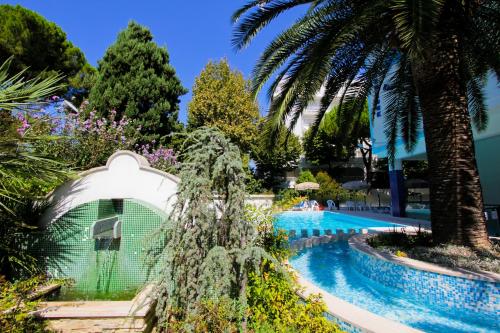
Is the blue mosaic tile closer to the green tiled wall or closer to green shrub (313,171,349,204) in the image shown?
the green tiled wall

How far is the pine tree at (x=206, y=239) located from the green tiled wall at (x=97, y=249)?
2.09 metres

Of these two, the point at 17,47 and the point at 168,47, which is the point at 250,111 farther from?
the point at 17,47

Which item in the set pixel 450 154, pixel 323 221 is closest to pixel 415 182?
pixel 323 221

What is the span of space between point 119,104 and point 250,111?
10253 mm

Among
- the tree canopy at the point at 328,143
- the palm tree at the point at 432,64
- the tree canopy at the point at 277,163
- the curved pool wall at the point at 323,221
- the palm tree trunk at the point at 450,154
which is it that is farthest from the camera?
the tree canopy at the point at 277,163

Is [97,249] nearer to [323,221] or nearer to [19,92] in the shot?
[19,92]

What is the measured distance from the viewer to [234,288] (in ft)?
12.0

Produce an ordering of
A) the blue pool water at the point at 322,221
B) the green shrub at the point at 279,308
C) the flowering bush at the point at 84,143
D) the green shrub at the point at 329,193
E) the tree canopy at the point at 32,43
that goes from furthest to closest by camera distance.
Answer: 1. the green shrub at the point at 329,193
2. the blue pool water at the point at 322,221
3. the tree canopy at the point at 32,43
4. the flowering bush at the point at 84,143
5. the green shrub at the point at 279,308

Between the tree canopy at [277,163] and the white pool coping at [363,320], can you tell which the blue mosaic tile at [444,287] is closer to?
the white pool coping at [363,320]

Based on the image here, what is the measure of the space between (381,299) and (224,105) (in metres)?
20.2

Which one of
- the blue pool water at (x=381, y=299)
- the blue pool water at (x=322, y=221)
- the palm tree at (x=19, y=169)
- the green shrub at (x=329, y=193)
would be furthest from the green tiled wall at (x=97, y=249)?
the green shrub at (x=329, y=193)

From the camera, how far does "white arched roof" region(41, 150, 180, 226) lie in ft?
18.7

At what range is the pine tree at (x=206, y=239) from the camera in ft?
11.1

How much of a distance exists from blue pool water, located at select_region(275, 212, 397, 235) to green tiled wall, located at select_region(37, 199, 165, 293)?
11.9m
